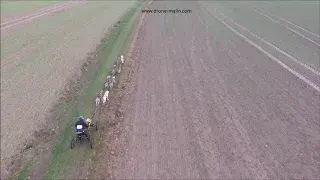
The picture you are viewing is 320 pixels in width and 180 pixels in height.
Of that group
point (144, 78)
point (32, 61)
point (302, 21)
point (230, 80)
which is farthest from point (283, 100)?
point (302, 21)

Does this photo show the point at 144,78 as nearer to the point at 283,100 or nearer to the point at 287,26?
the point at 283,100

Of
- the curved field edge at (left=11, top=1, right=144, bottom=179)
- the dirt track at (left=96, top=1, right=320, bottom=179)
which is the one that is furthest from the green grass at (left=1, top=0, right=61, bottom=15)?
the dirt track at (left=96, top=1, right=320, bottom=179)

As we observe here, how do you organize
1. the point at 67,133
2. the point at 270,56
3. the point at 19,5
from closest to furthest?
the point at 67,133, the point at 270,56, the point at 19,5

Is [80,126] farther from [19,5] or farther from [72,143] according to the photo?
[19,5]

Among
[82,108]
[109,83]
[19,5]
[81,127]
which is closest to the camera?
[81,127]

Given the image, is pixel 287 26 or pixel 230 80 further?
pixel 287 26

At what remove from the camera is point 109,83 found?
26.8 meters

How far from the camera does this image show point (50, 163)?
1819 cm

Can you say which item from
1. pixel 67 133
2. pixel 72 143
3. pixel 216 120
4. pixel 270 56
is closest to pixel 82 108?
pixel 67 133

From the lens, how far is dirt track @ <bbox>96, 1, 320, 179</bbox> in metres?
17.7

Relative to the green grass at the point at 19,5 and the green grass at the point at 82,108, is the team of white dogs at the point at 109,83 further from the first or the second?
the green grass at the point at 19,5

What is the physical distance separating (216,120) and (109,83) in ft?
27.7

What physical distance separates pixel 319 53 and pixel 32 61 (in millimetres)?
24481

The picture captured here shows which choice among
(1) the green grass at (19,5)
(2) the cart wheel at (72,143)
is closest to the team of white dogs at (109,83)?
(2) the cart wheel at (72,143)
